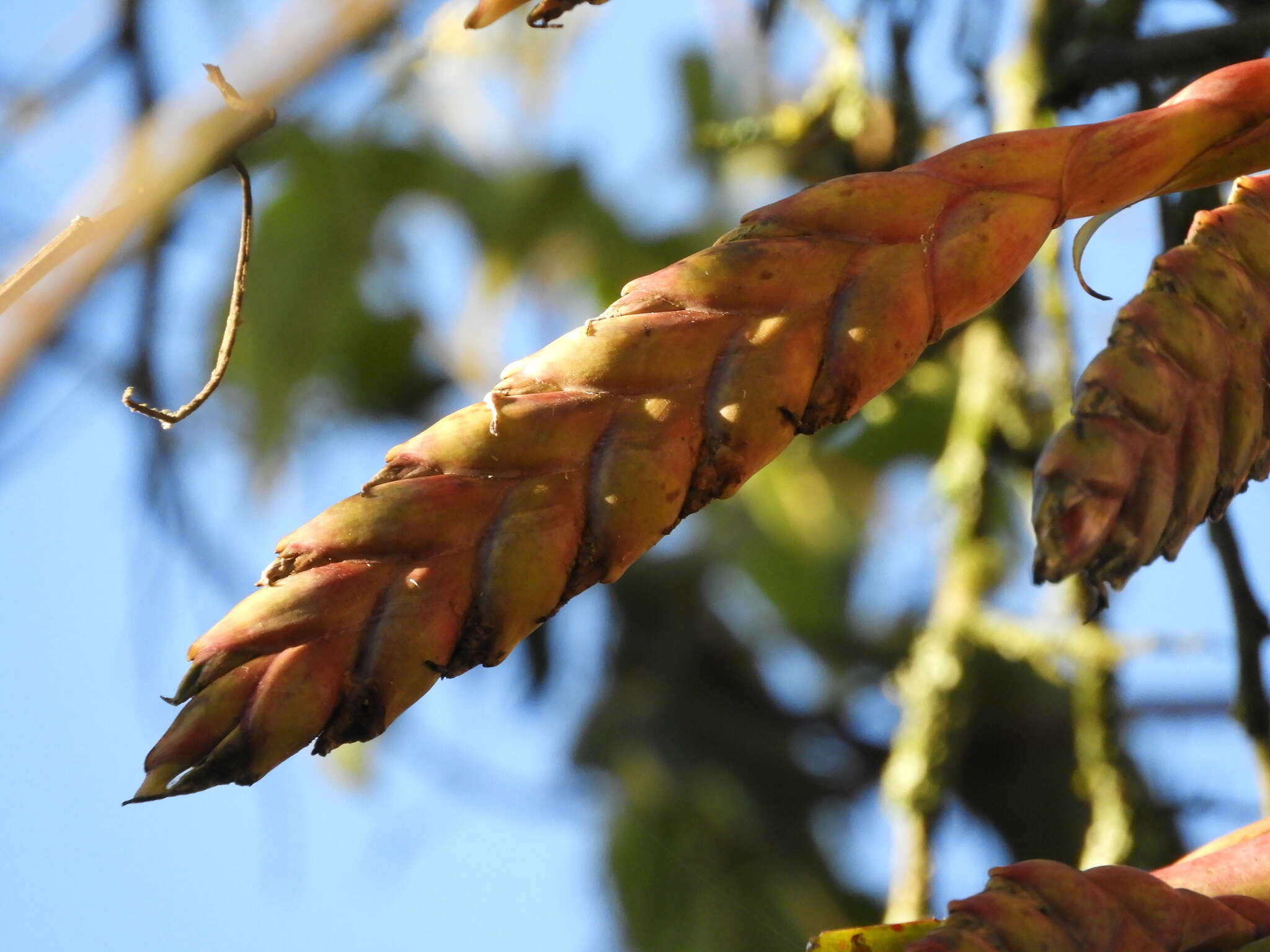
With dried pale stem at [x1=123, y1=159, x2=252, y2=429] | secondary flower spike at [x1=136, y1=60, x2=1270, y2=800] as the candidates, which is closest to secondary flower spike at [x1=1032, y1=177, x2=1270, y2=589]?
secondary flower spike at [x1=136, y1=60, x2=1270, y2=800]

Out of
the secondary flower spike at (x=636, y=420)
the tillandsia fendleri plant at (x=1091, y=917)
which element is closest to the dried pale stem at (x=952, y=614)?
the tillandsia fendleri plant at (x=1091, y=917)

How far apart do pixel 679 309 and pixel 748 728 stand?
67.4 inches

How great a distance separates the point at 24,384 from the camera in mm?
967

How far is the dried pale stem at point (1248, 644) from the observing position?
2.40ft

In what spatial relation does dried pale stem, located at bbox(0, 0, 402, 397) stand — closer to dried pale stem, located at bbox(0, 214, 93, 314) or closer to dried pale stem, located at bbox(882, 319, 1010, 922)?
dried pale stem, located at bbox(0, 214, 93, 314)

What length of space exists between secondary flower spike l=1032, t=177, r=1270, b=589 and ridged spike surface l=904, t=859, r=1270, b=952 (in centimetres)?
11

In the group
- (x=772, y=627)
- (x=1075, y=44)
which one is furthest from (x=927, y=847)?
(x=772, y=627)

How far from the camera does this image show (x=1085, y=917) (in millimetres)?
391

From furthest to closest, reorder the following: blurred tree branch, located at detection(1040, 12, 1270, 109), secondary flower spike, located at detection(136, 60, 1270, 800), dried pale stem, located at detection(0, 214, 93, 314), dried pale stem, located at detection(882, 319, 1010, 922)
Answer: dried pale stem, located at detection(882, 319, 1010, 922) → blurred tree branch, located at detection(1040, 12, 1270, 109) → dried pale stem, located at detection(0, 214, 93, 314) → secondary flower spike, located at detection(136, 60, 1270, 800)

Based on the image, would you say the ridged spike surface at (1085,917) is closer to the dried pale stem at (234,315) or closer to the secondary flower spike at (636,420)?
the secondary flower spike at (636,420)

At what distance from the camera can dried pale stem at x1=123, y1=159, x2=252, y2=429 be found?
1.57 feet

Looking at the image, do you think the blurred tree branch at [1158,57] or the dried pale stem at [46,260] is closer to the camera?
the dried pale stem at [46,260]

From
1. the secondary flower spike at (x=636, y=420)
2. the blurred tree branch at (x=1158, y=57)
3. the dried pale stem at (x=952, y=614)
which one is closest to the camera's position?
the secondary flower spike at (x=636, y=420)

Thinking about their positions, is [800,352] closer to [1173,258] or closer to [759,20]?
[1173,258]
